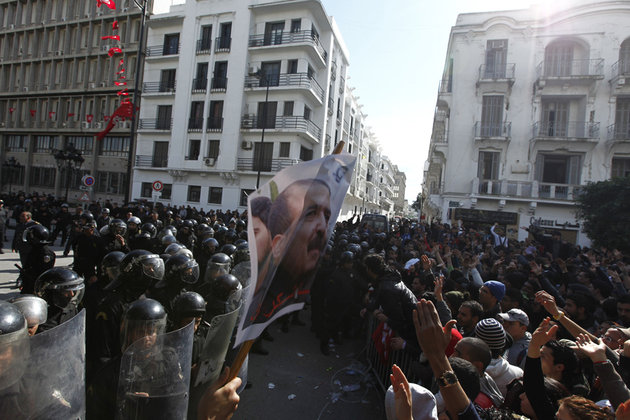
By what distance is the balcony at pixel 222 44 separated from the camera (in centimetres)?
2489

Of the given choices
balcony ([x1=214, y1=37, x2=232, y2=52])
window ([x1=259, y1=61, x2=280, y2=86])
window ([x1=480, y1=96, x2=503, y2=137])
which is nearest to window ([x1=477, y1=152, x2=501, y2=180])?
window ([x1=480, y1=96, x2=503, y2=137])

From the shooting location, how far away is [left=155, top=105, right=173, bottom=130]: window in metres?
26.2

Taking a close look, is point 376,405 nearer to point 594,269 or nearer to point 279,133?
point 594,269

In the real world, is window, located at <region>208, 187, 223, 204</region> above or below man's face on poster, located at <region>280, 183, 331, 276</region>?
above

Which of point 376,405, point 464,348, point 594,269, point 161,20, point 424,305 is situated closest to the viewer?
point 424,305

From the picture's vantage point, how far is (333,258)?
23.7 ft

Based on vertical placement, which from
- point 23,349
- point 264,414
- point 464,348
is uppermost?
point 23,349

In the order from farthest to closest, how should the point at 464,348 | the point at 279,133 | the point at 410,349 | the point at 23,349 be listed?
the point at 279,133
the point at 410,349
the point at 464,348
the point at 23,349

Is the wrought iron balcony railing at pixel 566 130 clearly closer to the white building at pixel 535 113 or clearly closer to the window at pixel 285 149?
the white building at pixel 535 113

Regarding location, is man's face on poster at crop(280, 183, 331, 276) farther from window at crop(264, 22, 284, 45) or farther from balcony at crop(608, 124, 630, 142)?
window at crop(264, 22, 284, 45)

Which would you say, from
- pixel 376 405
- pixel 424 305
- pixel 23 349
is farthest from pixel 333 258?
→ pixel 23 349

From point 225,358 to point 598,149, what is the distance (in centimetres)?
2545

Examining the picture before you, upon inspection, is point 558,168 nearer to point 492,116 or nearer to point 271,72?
point 492,116

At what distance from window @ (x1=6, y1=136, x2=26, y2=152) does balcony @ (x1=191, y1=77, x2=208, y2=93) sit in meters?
19.3
